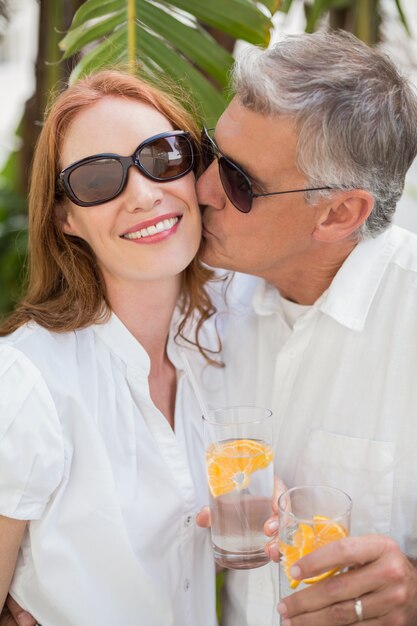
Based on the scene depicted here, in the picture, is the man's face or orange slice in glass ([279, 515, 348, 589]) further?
the man's face

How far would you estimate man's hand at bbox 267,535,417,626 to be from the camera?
153cm

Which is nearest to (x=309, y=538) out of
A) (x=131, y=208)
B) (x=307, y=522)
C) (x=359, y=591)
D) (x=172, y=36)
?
(x=307, y=522)

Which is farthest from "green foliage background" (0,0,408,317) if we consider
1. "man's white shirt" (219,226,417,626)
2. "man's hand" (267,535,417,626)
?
"man's hand" (267,535,417,626)

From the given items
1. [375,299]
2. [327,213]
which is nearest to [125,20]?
[327,213]

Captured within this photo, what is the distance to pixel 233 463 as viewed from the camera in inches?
63.2

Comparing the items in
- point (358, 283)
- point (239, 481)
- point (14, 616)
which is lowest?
point (14, 616)

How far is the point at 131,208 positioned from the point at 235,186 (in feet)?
1.01

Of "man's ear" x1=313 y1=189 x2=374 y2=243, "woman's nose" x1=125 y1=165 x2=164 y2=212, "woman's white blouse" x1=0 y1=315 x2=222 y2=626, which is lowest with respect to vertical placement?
"woman's white blouse" x1=0 y1=315 x2=222 y2=626

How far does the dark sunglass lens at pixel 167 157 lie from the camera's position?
6.02 feet

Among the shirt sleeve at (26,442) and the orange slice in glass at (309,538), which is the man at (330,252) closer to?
the orange slice in glass at (309,538)

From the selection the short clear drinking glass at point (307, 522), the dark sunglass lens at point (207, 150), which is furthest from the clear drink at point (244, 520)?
the dark sunglass lens at point (207, 150)

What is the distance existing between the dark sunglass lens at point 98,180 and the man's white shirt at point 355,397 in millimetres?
625

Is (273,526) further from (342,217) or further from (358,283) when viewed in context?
(342,217)

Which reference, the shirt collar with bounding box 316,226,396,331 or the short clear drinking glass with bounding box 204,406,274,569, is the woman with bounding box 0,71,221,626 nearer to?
the short clear drinking glass with bounding box 204,406,274,569
